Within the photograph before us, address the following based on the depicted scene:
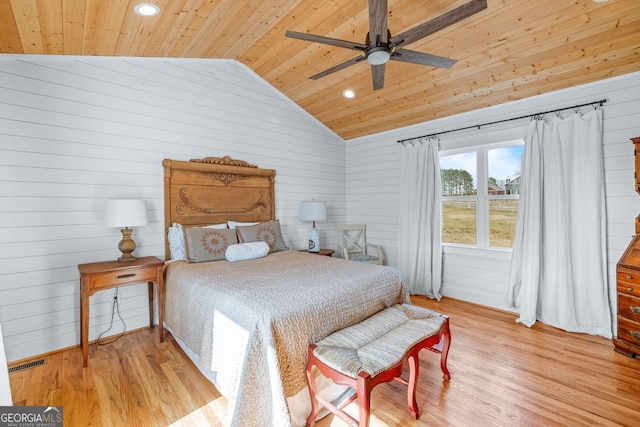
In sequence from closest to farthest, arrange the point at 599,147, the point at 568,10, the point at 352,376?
the point at 352,376 → the point at 568,10 → the point at 599,147

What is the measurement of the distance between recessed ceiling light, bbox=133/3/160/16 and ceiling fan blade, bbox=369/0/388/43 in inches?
65.5

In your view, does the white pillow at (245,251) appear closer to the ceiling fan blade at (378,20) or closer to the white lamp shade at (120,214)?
the white lamp shade at (120,214)

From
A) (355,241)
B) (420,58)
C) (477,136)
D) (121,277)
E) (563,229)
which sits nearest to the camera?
(420,58)

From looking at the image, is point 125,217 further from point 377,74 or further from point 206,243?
point 377,74

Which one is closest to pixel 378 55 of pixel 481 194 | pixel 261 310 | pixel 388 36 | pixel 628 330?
pixel 388 36

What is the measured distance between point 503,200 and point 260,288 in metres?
3.24

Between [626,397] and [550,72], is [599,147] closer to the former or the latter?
[550,72]

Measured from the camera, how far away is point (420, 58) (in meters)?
2.03

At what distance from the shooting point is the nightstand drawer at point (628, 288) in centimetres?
234

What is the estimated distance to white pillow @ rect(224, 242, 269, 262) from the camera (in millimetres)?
2957

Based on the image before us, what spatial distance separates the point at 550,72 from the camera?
2.82 meters

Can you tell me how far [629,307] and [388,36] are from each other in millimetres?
2922

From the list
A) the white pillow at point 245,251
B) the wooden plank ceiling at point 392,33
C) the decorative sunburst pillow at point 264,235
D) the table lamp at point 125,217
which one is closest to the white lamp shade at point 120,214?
the table lamp at point 125,217

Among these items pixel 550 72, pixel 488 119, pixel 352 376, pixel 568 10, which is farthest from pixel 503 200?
pixel 352 376
